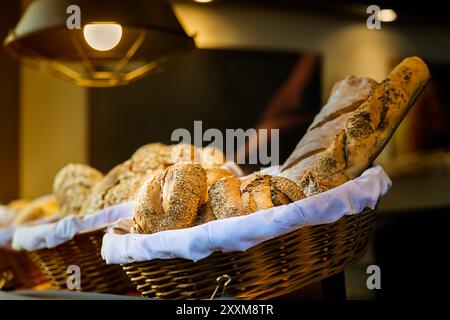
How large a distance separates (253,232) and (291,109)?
3.83 metres

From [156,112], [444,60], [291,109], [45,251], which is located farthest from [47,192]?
[444,60]

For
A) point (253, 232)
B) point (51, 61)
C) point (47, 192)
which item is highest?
point (51, 61)

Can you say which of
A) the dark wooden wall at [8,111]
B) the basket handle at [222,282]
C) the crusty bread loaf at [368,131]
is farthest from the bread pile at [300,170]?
the dark wooden wall at [8,111]

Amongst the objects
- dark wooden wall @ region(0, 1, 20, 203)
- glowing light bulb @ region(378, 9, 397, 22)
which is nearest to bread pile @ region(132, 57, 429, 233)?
dark wooden wall @ region(0, 1, 20, 203)

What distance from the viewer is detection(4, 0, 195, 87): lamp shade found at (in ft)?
6.21

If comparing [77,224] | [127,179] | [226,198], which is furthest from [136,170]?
[226,198]

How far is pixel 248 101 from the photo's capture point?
190 inches

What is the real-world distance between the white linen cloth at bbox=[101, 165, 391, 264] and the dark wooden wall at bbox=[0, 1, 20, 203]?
3.46 metres

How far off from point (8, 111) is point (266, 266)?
3.64 meters

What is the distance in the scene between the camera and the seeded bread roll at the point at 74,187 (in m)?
2.04

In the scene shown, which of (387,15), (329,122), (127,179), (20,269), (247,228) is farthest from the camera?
(387,15)

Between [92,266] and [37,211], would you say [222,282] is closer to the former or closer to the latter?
[92,266]

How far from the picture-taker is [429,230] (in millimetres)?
4973
